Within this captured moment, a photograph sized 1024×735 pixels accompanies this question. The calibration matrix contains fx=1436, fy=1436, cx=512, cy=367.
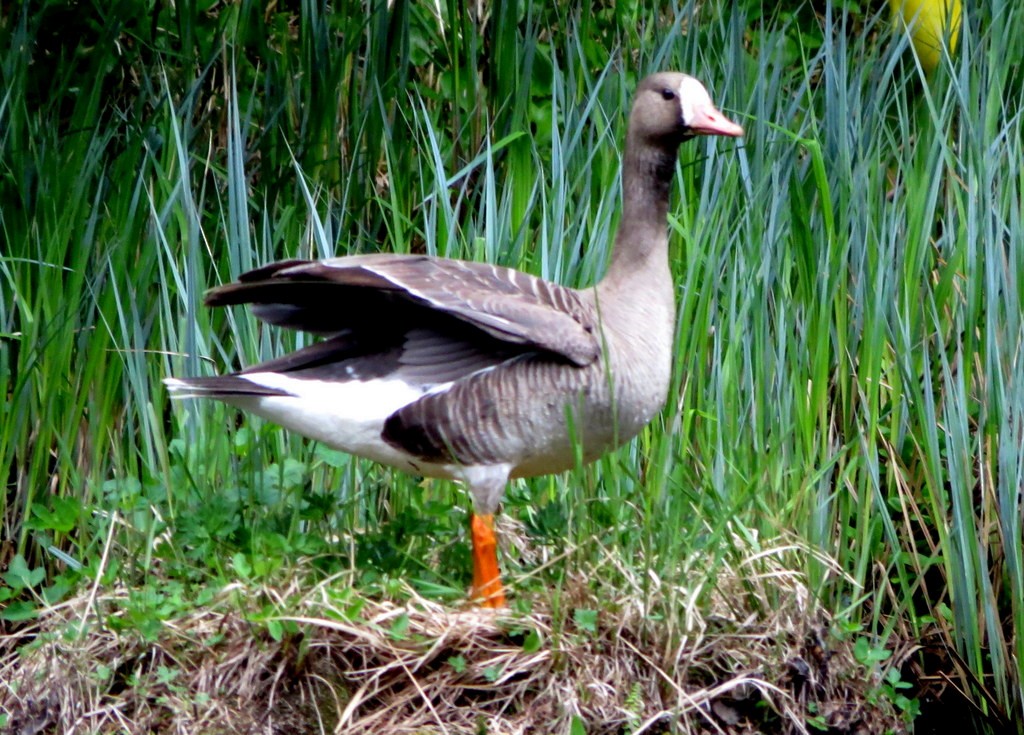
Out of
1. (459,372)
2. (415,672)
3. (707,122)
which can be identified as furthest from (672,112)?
(415,672)

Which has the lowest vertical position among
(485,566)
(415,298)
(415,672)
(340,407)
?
(415,672)

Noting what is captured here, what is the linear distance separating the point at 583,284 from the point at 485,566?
3.17 ft

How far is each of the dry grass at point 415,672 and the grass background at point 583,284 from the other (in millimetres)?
63

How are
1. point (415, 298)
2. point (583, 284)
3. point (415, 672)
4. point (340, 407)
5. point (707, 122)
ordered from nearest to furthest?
point (415, 672) < point (415, 298) < point (340, 407) < point (707, 122) < point (583, 284)

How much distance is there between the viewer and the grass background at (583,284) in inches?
119

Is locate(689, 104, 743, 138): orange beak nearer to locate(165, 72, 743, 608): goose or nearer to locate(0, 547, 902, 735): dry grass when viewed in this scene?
locate(165, 72, 743, 608): goose

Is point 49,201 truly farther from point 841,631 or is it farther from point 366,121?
point 841,631

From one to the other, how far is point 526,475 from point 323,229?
1.04 m

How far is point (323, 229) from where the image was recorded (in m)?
3.74

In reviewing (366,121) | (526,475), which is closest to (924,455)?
(526,475)

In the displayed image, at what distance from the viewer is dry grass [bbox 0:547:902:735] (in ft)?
8.70

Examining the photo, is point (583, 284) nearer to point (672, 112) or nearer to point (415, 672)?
point (672, 112)

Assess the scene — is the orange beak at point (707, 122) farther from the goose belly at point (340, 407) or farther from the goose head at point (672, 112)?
the goose belly at point (340, 407)

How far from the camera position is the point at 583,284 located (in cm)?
358
